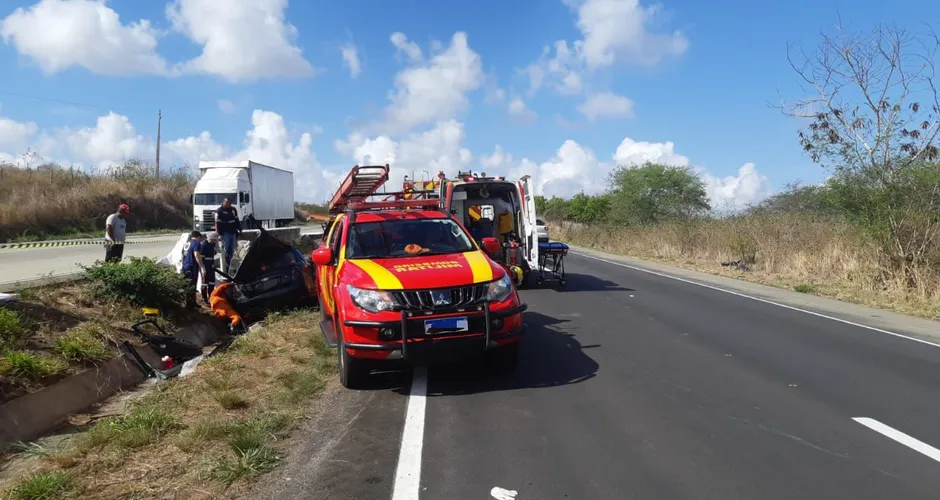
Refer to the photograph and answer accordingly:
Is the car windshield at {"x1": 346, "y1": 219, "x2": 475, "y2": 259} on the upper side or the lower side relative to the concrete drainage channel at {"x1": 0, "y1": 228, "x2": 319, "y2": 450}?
upper

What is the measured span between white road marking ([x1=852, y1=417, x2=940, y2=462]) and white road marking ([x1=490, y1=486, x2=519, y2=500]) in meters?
3.02

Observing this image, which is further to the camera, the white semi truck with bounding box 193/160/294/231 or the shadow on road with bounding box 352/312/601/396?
the white semi truck with bounding box 193/160/294/231

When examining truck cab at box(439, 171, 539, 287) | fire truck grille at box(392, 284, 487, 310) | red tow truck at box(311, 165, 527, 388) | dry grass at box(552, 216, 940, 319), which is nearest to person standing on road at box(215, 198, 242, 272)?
truck cab at box(439, 171, 539, 287)

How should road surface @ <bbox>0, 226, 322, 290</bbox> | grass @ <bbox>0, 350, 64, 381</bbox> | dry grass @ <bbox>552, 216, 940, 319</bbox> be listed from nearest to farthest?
1. grass @ <bbox>0, 350, 64, 381</bbox>
2. road surface @ <bbox>0, 226, 322, 290</bbox>
3. dry grass @ <bbox>552, 216, 940, 319</bbox>

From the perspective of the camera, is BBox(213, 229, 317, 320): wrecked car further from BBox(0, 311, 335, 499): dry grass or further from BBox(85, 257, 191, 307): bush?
BBox(0, 311, 335, 499): dry grass

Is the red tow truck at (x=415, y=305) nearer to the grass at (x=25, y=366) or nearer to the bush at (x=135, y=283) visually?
the grass at (x=25, y=366)

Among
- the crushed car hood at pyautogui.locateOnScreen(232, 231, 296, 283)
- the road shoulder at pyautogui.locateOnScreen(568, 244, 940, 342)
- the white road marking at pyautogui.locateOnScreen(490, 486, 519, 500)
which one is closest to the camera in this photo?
the white road marking at pyautogui.locateOnScreen(490, 486, 519, 500)

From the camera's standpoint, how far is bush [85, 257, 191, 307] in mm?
10156

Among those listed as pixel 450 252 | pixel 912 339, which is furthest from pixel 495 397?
pixel 912 339

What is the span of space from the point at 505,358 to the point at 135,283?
22.3ft

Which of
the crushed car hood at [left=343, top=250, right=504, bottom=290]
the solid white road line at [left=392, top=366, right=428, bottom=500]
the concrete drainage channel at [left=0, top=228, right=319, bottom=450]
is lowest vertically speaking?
the concrete drainage channel at [left=0, top=228, right=319, bottom=450]

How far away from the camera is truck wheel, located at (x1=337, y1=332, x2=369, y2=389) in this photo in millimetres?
6309

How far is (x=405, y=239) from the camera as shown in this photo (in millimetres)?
7426

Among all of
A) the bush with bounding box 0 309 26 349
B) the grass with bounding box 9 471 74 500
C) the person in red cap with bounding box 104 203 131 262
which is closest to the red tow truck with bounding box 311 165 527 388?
the grass with bounding box 9 471 74 500
